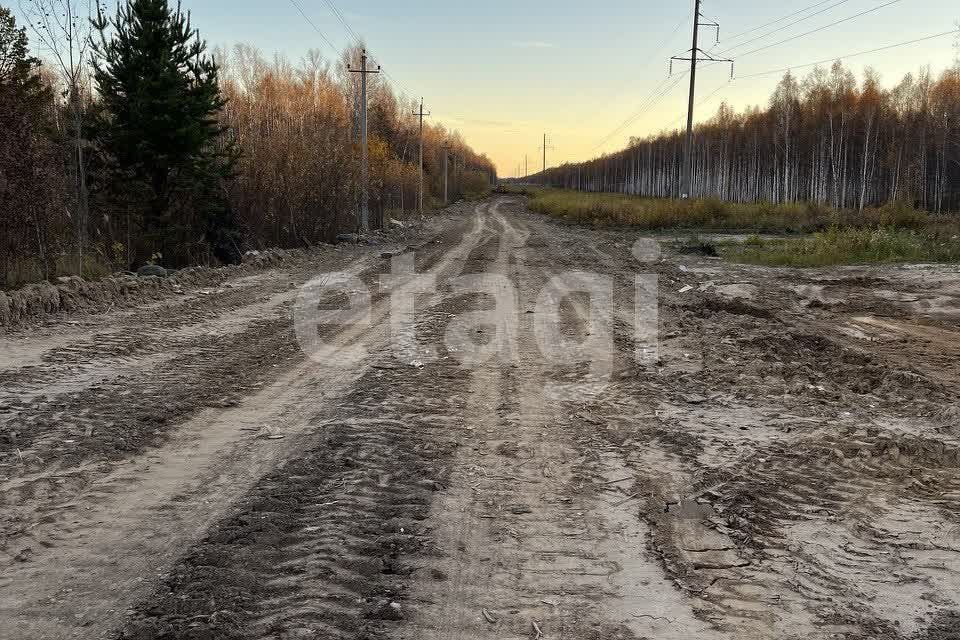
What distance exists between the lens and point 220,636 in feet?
8.49

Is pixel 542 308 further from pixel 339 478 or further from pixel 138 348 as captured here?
pixel 339 478

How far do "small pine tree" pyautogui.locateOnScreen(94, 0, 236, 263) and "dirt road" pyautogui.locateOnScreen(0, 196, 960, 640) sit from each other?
740 centimetres

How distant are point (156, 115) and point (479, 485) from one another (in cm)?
1343

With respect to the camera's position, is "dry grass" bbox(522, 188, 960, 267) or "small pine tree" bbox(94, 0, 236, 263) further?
"dry grass" bbox(522, 188, 960, 267)

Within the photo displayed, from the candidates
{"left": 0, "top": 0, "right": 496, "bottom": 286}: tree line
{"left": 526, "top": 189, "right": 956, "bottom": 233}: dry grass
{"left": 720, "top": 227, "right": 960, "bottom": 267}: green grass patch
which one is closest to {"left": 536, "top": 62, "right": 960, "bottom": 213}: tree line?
{"left": 526, "top": 189, "right": 956, "bottom": 233}: dry grass

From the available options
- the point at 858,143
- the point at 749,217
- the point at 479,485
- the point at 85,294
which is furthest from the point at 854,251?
the point at 858,143

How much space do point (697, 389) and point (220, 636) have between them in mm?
4819

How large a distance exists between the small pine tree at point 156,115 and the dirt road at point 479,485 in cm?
740

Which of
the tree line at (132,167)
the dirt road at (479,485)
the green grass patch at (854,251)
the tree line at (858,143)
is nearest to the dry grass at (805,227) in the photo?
the green grass patch at (854,251)

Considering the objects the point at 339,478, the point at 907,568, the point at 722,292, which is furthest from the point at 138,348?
the point at 722,292

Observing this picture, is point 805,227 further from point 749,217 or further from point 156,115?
point 156,115

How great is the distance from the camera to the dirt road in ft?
9.31

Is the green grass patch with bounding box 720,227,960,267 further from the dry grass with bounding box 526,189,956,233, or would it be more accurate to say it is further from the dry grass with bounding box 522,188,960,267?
the dry grass with bounding box 526,189,956,233

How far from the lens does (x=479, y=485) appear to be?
4113mm
